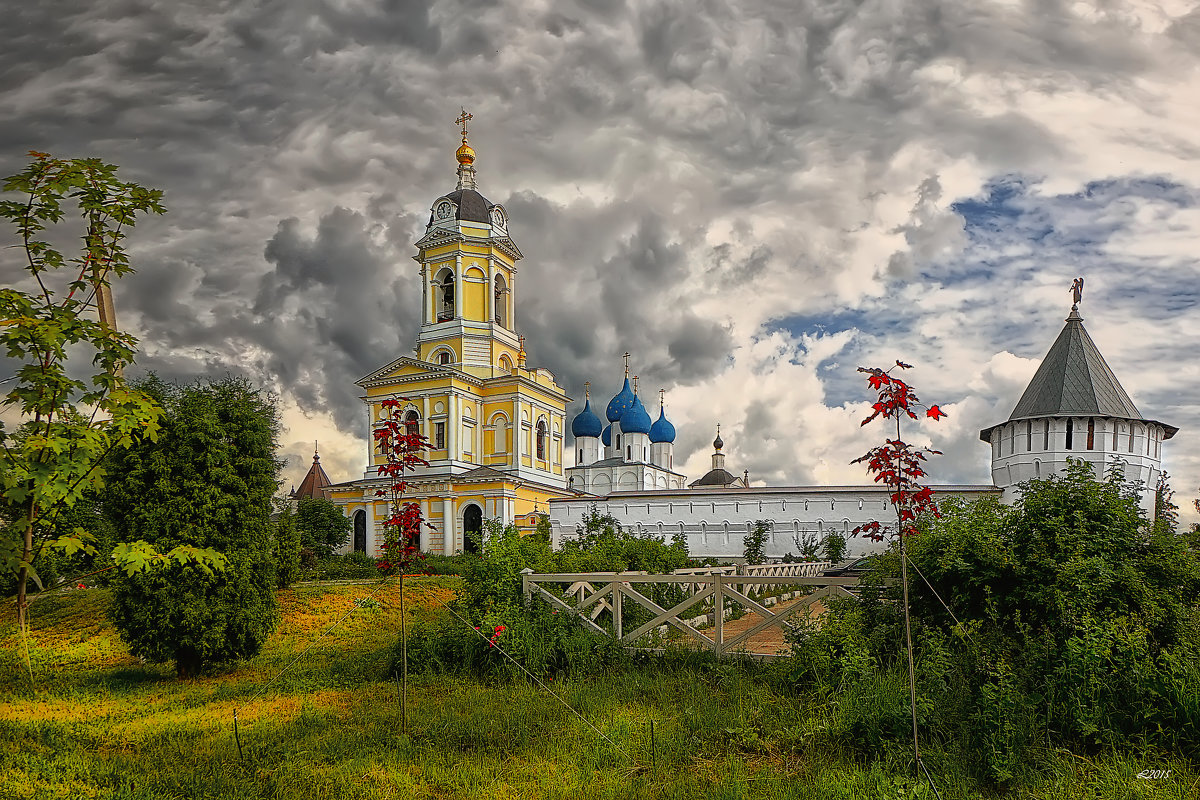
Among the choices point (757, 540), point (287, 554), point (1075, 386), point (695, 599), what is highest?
point (1075, 386)

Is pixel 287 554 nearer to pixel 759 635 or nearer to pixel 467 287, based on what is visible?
pixel 759 635

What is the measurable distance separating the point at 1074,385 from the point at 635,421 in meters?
36.6

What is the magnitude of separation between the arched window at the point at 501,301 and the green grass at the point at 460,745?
122 feet

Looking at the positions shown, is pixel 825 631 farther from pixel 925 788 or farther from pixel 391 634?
pixel 391 634

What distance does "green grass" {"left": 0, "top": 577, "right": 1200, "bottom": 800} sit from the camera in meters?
6.06

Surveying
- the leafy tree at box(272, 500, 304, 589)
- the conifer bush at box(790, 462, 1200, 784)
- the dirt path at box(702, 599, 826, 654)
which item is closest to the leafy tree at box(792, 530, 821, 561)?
the dirt path at box(702, 599, 826, 654)

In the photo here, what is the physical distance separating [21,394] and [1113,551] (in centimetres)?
901

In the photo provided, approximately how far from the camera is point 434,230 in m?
45.6

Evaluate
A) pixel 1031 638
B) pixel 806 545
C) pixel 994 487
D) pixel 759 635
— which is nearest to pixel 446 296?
pixel 806 545

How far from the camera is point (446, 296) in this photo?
152 ft

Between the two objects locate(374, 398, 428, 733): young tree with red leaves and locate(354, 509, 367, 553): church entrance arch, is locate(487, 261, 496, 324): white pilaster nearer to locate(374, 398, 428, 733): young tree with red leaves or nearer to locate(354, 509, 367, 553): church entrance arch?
locate(354, 509, 367, 553): church entrance arch

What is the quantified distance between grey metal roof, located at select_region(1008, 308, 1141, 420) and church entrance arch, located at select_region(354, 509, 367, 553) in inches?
1185

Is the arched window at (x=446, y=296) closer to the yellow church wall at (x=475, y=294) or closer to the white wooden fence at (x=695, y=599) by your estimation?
the yellow church wall at (x=475, y=294)

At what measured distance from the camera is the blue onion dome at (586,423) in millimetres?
62438
